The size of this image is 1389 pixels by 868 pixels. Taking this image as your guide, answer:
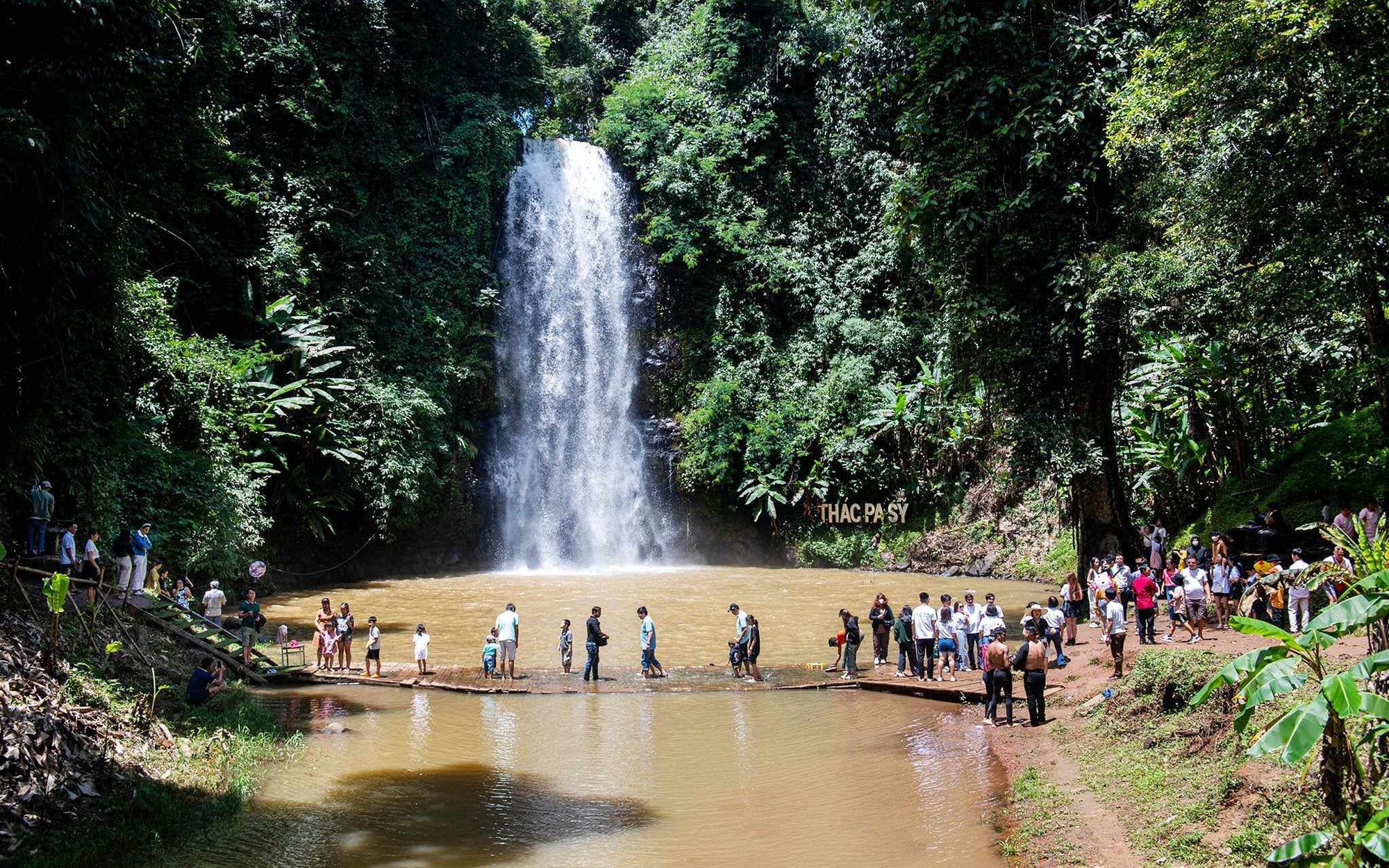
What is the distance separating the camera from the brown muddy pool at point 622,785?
802 cm

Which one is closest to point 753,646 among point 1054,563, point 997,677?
point 997,677

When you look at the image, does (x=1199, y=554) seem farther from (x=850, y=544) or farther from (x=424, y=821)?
(x=850, y=544)

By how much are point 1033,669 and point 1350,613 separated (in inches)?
228

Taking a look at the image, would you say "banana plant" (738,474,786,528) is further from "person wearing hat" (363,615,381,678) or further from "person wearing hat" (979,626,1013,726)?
"person wearing hat" (979,626,1013,726)

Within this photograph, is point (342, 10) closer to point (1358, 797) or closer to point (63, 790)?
point (63, 790)

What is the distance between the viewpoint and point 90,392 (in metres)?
12.1

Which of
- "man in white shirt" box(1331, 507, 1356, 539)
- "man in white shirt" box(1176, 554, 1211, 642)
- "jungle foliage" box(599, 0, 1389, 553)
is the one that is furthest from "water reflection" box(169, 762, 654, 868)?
"jungle foliage" box(599, 0, 1389, 553)

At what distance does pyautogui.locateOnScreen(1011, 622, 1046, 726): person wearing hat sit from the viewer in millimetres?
11000

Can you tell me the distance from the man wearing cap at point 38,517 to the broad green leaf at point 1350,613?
13.5m

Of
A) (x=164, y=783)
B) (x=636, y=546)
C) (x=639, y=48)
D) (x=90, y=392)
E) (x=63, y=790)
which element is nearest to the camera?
(x=63, y=790)

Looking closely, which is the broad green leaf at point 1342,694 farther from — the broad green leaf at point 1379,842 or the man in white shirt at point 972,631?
the man in white shirt at point 972,631

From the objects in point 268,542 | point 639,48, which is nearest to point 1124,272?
point 268,542

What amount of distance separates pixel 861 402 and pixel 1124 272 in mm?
14707

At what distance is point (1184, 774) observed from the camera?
793 cm
